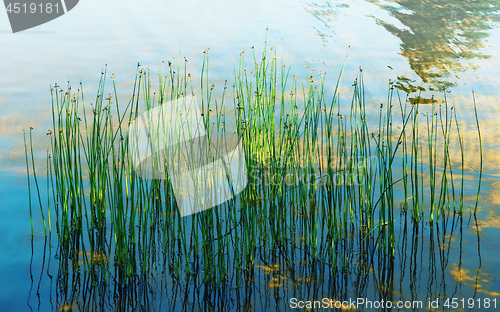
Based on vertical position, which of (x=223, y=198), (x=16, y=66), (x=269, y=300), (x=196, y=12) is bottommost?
(x=269, y=300)

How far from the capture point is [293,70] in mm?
5512

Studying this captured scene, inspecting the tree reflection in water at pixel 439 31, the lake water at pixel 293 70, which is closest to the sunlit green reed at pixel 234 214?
the lake water at pixel 293 70

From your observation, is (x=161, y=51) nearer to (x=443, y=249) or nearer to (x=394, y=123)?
(x=394, y=123)

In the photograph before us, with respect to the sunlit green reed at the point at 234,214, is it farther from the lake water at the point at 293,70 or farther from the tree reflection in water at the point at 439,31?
the tree reflection in water at the point at 439,31

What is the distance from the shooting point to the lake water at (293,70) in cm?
214

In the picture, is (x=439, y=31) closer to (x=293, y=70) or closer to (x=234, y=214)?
(x=293, y=70)

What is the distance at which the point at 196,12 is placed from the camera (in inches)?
347

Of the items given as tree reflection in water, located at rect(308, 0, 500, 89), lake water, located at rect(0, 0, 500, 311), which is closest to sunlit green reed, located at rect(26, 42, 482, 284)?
lake water, located at rect(0, 0, 500, 311)

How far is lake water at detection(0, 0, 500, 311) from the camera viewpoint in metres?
2.14

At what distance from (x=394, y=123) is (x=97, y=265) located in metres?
3.08

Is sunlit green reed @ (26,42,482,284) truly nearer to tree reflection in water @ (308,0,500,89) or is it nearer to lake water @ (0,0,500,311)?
lake water @ (0,0,500,311)

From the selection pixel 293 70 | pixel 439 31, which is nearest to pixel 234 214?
pixel 293 70

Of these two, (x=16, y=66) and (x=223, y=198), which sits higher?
(x=16, y=66)

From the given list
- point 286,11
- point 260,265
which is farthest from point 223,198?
point 286,11
